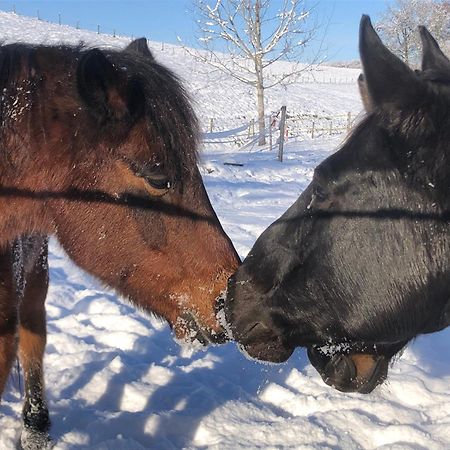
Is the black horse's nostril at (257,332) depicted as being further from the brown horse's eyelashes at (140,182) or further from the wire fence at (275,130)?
the wire fence at (275,130)

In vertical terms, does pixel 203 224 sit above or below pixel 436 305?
above

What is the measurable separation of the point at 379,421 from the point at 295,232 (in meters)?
2.09

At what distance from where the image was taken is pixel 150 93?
8.09ft

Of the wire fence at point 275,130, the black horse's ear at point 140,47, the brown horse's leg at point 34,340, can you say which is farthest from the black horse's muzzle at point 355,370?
the wire fence at point 275,130

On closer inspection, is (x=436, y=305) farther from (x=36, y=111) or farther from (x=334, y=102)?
(x=334, y=102)

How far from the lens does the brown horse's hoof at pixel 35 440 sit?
3.43 metres

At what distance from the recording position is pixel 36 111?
7.96 ft

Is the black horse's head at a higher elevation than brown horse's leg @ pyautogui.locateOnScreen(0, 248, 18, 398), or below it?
higher

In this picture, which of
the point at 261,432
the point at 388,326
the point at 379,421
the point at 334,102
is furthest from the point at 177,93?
the point at 334,102

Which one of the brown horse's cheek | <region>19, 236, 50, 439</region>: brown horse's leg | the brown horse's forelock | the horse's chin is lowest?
<region>19, 236, 50, 439</region>: brown horse's leg

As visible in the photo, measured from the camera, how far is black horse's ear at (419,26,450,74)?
2.42 m

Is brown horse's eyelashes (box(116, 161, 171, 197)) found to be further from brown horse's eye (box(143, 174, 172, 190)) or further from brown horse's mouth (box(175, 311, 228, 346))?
brown horse's mouth (box(175, 311, 228, 346))

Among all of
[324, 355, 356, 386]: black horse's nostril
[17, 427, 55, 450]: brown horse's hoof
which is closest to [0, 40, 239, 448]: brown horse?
[324, 355, 356, 386]: black horse's nostril

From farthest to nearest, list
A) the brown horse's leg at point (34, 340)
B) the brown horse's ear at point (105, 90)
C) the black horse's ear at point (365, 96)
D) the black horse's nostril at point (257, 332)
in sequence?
the brown horse's leg at point (34, 340)
the black horse's nostril at point (257, 332)
the brown horse's ear at point (105, 90)
the black horse's ear at point (365, 96)
